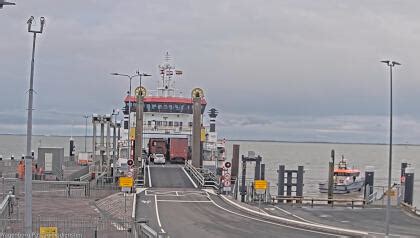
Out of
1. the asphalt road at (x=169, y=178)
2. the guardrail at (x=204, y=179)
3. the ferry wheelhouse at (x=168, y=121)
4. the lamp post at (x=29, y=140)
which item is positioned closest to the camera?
the lamp post at (x=29, y=140)

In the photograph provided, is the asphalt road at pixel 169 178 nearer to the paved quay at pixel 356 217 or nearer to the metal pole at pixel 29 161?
the paved quay at pixel 356 217

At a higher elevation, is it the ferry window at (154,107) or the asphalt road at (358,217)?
the ferry window at (154,107)

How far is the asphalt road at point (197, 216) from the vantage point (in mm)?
27328

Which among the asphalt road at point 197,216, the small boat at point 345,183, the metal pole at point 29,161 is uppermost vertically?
the metal pole at point 29,161

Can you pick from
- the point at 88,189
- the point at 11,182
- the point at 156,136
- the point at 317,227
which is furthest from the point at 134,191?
the point at 156,136

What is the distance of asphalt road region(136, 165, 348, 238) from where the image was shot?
89.7 ft

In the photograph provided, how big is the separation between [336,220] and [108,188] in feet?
55.6

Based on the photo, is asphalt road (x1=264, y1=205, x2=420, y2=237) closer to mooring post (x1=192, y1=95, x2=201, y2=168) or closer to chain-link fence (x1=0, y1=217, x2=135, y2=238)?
mooring post (x1=192, y1=95, x2=201, y2=168)

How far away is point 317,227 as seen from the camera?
95.0 ft

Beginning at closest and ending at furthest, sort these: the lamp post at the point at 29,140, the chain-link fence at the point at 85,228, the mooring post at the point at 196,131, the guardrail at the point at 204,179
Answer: the lamp post at the point at 29,140, the chain-link fence at the point at 85,228, the guardrail at the point at 204,179, the mooring post at the point at 196,131

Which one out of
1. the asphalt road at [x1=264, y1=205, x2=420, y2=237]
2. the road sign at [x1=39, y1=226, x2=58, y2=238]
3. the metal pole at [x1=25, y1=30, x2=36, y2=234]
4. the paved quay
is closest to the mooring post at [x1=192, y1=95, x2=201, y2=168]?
the paved quay

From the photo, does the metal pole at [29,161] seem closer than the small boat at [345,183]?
Yes

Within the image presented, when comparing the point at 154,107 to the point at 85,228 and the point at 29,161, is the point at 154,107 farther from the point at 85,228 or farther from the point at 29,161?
the point at 29,161

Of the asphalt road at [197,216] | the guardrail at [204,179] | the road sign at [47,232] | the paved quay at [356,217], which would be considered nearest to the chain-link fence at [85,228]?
the road sign at [47,232]
